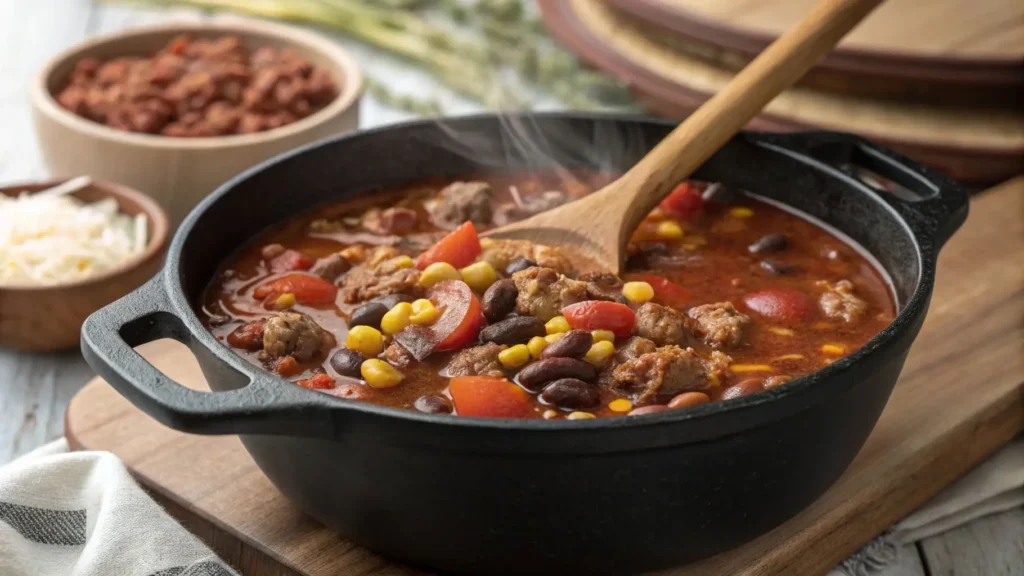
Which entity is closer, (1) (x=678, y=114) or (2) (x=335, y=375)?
(2) (x=335, y=375)

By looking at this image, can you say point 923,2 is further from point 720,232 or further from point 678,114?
point 720,232

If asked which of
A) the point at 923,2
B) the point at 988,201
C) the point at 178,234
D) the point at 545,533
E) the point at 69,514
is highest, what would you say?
the point at 923,2

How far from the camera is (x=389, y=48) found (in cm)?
722

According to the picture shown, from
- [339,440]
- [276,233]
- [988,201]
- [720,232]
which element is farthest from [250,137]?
[988,201]

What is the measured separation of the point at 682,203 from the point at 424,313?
1.35m

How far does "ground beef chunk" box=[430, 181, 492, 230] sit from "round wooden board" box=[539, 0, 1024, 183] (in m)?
1.75

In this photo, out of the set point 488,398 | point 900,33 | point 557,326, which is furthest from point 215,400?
point 900,33

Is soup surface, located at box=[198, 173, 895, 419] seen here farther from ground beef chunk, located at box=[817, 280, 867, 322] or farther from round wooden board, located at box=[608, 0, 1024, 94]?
round wooden board, located at box=[608, 0, 1024, 94]

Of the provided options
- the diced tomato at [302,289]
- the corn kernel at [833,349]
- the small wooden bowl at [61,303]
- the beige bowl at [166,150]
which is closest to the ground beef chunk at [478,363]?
the diced tomato at [302,289]

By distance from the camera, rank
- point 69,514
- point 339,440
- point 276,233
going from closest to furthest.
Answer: point 339,440
point 69,514
point 276,233

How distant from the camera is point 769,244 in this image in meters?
4.08

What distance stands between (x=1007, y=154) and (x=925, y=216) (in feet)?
6.16

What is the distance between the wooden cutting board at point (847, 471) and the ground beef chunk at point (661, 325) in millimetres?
610

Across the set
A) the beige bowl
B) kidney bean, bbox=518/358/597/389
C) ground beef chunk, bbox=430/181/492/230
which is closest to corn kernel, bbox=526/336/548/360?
kidney bean, bbox=518/358/597/389
